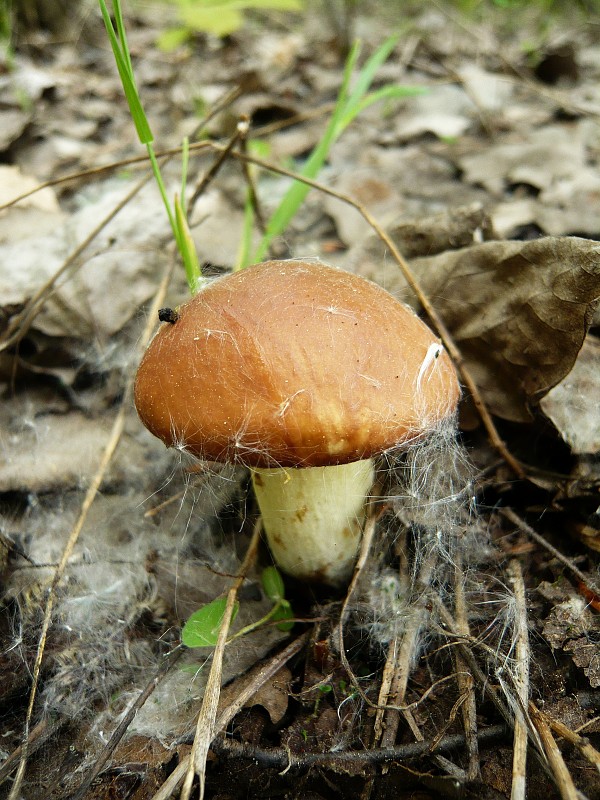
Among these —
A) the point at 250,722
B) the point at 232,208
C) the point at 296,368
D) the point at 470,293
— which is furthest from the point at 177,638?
the point at 232,208

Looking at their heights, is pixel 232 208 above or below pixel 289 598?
above

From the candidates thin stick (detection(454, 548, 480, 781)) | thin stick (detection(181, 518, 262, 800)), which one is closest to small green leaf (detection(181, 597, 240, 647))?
thin stick (detection(181, 518, 262, 800))

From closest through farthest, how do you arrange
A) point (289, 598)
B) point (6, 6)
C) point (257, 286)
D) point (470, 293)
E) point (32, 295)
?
1. point (257, 286)
2. point (289, 598)
3. point (470, 293)
4. point (32, 295)
5. point (6, 6)

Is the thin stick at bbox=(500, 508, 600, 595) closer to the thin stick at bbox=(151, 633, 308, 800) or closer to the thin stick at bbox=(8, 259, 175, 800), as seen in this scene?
the thin stick at bbox=(151, 633, 308, 800)

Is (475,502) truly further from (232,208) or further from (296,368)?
(232,208)

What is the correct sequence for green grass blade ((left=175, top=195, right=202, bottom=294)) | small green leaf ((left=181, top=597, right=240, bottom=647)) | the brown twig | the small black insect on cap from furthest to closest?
green grass blade ((left=175, top=195, right=202, bottom=294)) < small green leaf ((left=181, top=597, right=240, bottom=647)) < the small black insect on cap < the brown twig

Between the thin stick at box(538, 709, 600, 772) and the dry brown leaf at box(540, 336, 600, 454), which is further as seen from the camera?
the dry brown leaf at box(540, 336, 600, 454)

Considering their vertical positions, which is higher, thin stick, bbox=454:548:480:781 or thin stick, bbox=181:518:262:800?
thin stick, bbox=181:518:262:800
